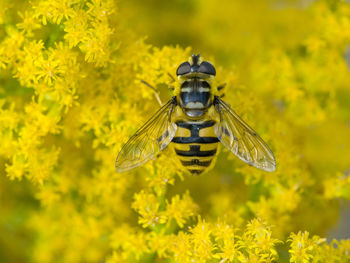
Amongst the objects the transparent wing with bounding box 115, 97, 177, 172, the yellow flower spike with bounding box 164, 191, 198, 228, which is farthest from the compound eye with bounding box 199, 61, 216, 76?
the yellow flower spike with bounding box 164, 191, 198, 228

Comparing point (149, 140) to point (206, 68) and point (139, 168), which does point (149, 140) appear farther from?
point (206, 68)

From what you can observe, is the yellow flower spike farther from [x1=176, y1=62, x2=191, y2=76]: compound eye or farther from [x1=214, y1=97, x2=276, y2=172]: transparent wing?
[x1=176, y1=62, x2=191, y2=76]: compound eye

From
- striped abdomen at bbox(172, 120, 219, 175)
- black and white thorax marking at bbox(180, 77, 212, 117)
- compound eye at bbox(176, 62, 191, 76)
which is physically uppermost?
compound eye at bbox(176, 62, 191, 76)

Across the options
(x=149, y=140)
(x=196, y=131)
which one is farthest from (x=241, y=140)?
(x=149, y=140)

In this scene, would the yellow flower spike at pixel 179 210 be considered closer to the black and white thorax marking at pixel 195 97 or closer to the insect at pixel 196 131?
the insect at pixel 196 131

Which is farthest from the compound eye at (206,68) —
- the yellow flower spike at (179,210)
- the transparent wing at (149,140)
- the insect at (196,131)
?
the yellow flower spike at (179,210)

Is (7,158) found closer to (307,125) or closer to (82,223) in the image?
(82,223)

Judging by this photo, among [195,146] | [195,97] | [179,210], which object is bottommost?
[179,210]
